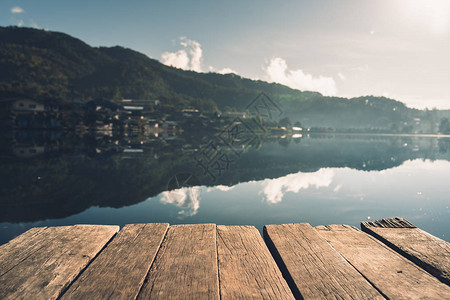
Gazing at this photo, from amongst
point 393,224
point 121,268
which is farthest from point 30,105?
point 393,224

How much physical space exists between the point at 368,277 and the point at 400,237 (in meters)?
0.91

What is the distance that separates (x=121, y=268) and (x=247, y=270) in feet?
3.03

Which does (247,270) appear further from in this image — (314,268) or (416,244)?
(416,244)

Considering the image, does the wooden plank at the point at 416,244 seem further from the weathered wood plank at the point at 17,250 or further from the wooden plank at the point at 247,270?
the weathered wood plank at the point at 17,250

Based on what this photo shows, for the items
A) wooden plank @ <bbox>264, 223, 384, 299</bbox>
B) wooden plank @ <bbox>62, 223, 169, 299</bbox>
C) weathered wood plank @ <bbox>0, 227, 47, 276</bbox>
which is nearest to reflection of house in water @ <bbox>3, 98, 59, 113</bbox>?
weathered wood plank @ <bbox>0, 227, 47, 276</bbox>

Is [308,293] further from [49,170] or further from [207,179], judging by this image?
[49,170]

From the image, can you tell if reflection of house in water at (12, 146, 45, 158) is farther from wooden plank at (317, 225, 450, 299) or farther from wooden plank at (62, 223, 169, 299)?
wooden plank at (317, 225, 450, 299)

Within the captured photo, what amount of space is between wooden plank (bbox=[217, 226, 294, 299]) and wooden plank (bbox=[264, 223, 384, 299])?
0.09m

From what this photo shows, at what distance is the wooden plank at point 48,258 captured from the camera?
59.6 inches

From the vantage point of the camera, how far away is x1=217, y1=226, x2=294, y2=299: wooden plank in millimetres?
1516

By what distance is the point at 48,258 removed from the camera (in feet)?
6.14

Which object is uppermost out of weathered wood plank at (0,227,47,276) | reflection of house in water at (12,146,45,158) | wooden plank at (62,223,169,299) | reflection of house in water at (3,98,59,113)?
reflection of house in water at (3,98,59,113)

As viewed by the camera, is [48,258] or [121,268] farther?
[48,258]

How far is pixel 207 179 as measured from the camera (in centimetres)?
1384
